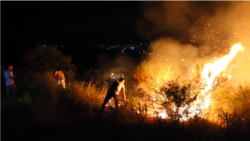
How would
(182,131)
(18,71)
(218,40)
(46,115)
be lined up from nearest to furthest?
(182,131)
(46,115)
(218,40)
(18,71)

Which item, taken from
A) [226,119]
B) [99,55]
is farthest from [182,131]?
[99,55]

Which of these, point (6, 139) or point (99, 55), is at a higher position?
point (99, 55)

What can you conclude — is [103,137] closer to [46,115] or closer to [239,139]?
[46,115]

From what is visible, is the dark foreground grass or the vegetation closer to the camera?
the dark foreground grass

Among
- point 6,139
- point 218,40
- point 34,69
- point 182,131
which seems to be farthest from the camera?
point 34,69

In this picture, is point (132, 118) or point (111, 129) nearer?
point (111, 129)

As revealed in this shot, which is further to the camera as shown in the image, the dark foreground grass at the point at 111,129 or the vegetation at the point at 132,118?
the vegetation at the point at 132,118

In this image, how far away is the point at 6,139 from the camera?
16.2 feet

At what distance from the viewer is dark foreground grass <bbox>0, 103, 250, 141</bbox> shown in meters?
5.03

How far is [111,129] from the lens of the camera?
5.44 m

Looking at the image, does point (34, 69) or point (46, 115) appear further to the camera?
point (34, 69)

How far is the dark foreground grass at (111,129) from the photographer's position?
16.5 feet

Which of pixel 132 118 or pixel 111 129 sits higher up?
pixel 132 118

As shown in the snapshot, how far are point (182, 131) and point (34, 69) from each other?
12.8 meters
